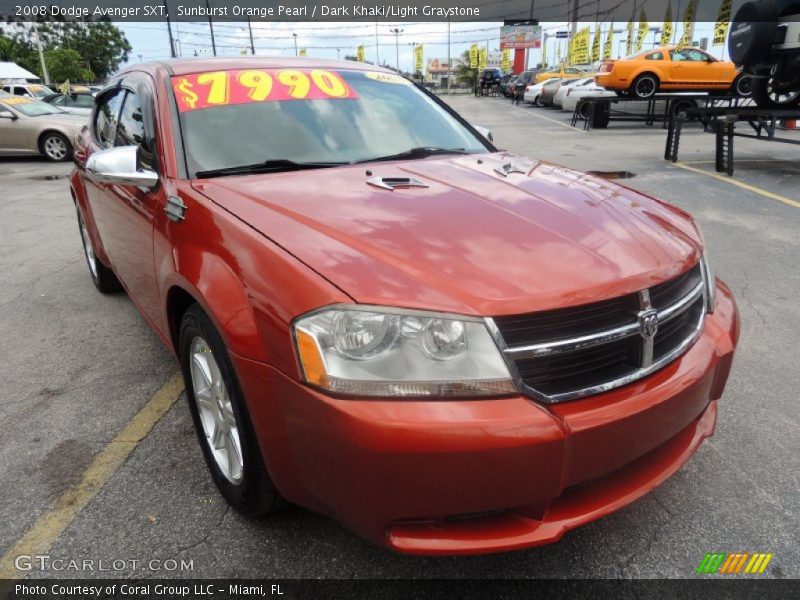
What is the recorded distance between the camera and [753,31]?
9195 mm

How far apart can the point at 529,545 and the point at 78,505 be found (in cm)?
175

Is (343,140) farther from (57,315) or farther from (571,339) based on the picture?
(57,315)

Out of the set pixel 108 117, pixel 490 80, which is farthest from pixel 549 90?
pixel 108 117

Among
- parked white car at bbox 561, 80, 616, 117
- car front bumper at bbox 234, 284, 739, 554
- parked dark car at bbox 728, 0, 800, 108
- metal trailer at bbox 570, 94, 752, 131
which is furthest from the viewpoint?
parked white car at bbox 561, 80, 616, 117

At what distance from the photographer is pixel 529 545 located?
5.23 ft

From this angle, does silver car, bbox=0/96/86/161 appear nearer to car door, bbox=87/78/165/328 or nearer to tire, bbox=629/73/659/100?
car door, bbox=87/78/165/328

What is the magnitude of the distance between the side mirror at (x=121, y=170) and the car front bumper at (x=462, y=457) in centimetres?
114

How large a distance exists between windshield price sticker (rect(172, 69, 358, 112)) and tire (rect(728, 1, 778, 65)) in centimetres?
889

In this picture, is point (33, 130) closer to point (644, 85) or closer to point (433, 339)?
point (433, 339)

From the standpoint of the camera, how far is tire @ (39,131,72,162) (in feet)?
45.3

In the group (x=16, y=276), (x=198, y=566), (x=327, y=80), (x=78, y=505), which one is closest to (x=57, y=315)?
(x=16, y=276)

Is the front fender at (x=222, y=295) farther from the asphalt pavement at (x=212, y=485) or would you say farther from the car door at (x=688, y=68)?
the car door at (x=688, y=68)
